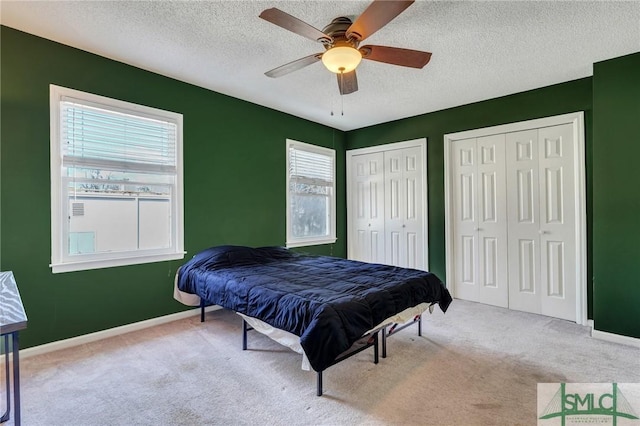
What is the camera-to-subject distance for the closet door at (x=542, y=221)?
133 inches

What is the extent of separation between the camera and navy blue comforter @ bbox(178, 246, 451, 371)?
1887 millimetres

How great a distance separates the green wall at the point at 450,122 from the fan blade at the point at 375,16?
2.63 meters

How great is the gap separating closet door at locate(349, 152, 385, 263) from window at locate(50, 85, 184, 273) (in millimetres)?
2893

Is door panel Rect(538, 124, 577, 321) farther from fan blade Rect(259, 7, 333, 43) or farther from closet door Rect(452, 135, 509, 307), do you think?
fan blade Rect(259, 7, 333, 43)

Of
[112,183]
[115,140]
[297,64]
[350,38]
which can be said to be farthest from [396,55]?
[112,183]

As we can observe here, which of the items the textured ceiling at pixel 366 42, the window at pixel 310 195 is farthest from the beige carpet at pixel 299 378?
the textured ceiling at pixel 366 42

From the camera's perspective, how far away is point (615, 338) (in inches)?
110

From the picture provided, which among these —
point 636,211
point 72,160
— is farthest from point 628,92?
point 72,160

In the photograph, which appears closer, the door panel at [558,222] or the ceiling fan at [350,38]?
the ceiling fan at [350,38]

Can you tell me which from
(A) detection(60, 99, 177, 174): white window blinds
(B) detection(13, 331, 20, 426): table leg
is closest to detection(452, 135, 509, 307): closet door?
(A) detection(60, 99, 177, 174): white window blinds

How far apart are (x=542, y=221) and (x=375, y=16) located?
3091mm

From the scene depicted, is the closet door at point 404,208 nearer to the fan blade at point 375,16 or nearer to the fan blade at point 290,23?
the fan blade at point 375,16

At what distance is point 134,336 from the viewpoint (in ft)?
9.50

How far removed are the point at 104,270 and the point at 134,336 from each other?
2.21ft
